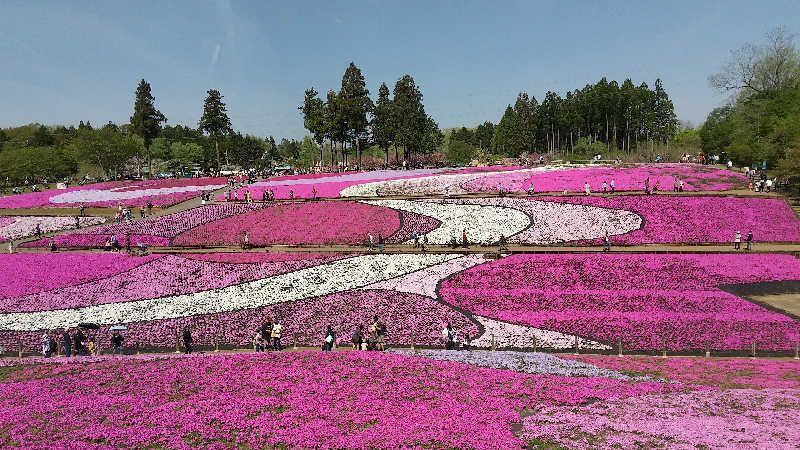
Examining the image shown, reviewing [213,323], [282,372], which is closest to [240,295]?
Answer: [213,323]

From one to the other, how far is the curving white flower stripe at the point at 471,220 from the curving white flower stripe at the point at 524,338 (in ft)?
47.8

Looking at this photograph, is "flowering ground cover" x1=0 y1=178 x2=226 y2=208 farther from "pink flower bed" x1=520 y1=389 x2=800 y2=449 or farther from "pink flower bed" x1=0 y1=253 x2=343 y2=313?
"pink flower bed" x1=520 y1=389 x2=800 y2=449

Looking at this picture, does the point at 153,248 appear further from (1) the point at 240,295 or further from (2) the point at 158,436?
(2) the point at 158,436

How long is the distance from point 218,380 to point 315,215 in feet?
100

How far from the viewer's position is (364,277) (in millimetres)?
31875

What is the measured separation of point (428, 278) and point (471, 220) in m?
12.5

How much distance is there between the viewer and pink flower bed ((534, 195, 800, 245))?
119ft

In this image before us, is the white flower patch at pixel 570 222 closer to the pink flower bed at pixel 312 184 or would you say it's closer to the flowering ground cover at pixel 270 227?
the flowering ground cover at pixel 270 227

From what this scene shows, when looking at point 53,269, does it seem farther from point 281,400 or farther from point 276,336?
point 281,400

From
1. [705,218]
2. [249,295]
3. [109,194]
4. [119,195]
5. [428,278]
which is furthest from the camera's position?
[109,194]

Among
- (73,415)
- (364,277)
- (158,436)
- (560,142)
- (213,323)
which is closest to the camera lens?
(158,436)

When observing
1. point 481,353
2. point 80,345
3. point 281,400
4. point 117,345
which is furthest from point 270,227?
point 281,400

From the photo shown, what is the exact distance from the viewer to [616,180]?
167ft

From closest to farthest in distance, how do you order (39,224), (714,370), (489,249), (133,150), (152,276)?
(714,370) → (152,276) → (489,249) → (39,224) → (133,150)
